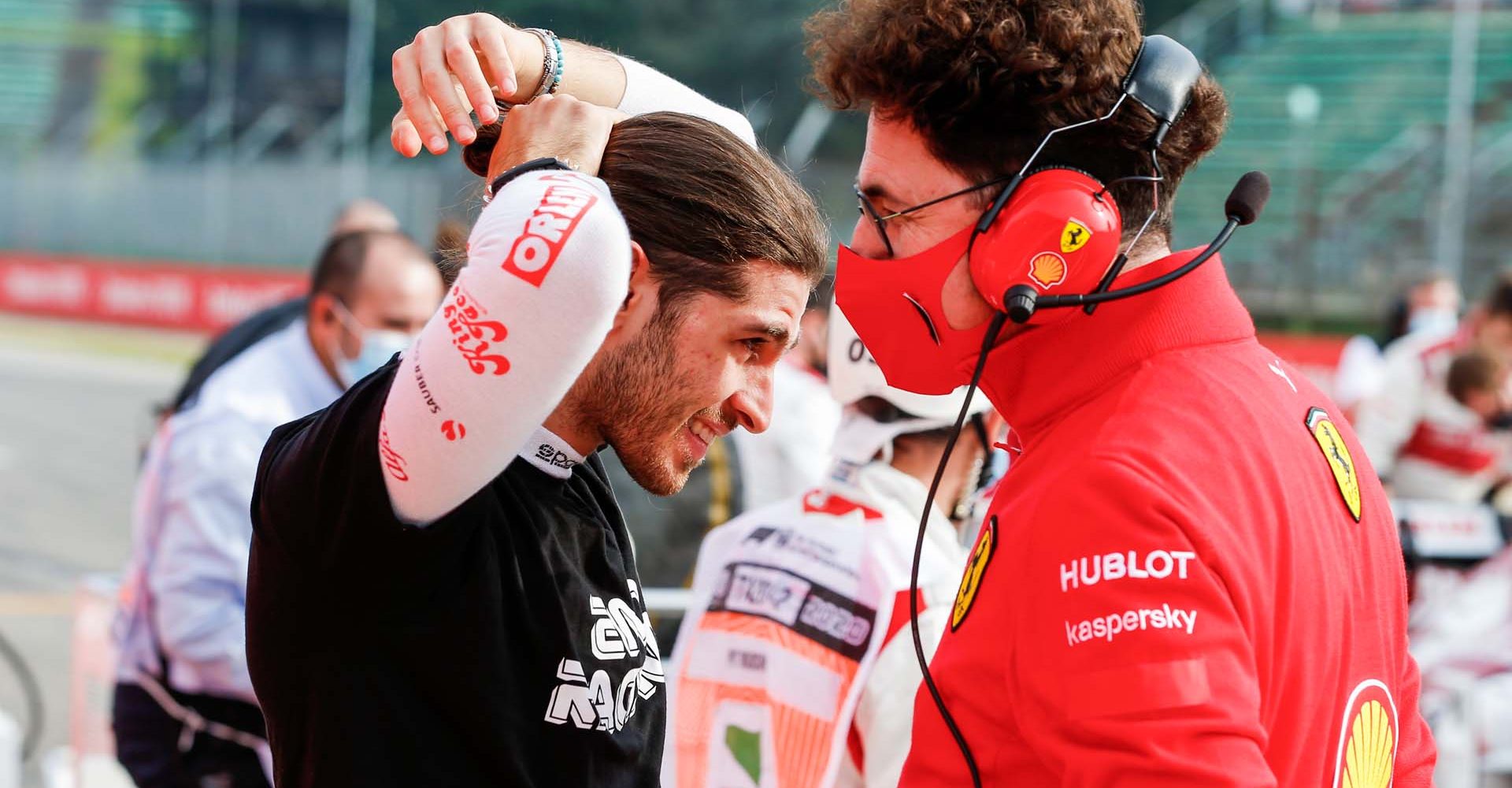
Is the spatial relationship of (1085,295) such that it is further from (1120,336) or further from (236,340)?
(236,340)

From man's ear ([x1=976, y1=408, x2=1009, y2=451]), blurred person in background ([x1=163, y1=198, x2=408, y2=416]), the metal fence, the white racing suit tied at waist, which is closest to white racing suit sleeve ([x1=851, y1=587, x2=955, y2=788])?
the white racing suit tied at waist

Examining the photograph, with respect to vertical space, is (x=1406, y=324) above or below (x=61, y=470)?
above

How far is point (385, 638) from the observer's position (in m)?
1.41

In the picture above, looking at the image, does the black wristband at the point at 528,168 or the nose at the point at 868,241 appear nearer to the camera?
the black wristband at the point at 528,168

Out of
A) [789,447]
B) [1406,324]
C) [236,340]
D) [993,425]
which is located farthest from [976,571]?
[1406,324]

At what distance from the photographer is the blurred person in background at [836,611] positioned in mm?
2322

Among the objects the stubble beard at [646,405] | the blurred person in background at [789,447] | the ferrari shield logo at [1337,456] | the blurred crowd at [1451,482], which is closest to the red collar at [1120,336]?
the ferrari shield logo at [1337,456]

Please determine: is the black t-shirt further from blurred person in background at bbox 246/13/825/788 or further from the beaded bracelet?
the beaded bracelet

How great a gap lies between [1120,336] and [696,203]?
1.55ft

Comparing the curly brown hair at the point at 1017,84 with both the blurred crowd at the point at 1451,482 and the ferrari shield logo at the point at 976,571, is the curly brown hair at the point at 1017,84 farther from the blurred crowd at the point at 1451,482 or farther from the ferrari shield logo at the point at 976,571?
the blurred crowd at the point at 1451,482

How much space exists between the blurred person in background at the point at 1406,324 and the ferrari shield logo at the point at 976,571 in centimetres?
795

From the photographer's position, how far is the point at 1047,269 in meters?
1.58

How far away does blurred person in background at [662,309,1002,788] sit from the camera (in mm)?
2322

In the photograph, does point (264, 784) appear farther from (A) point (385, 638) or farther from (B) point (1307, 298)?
(B) point (1307, 298)
